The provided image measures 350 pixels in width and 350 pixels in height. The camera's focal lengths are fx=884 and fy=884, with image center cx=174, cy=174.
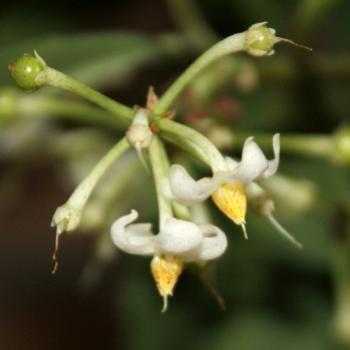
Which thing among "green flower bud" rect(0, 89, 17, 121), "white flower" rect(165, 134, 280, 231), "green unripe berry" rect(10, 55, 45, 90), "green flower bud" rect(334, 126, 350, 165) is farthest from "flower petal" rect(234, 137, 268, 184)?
"green flower bud" rect(0, 89, 17, 121)

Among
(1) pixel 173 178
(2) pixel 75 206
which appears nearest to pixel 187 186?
(1) pixel 173 178

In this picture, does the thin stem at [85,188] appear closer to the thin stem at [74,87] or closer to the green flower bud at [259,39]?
the thin stem at [74,87]

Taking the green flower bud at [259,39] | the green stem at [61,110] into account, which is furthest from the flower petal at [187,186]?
the green stem at [61,110]

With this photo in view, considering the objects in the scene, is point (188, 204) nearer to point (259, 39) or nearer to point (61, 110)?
point (259, 39)

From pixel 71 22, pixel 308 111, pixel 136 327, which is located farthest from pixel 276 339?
pixel 71 22

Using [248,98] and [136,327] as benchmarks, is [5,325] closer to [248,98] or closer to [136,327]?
[136,327]
